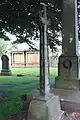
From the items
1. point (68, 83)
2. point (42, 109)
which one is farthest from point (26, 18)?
point (42, 109)

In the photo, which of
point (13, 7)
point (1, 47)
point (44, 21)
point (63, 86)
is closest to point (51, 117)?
point (44, 21)

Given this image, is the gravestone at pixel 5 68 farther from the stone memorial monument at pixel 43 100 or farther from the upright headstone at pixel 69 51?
the stone memorial monument at pixel 43 100

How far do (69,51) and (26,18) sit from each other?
178cm

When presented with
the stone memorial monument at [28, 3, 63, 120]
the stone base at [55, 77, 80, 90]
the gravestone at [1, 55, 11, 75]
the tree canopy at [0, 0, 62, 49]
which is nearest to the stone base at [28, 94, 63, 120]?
the stone memorial monument at [28, 3, 63, 120]

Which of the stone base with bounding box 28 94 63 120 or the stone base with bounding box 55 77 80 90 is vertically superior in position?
the stone base with bounding box 55 77 80 90

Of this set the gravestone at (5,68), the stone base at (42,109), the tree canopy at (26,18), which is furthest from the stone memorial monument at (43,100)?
the gravestone at (5,68)

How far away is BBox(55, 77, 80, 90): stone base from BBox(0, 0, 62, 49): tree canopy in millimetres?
1366

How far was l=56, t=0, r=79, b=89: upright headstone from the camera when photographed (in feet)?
24.0

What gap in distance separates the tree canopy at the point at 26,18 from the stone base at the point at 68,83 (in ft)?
4.48

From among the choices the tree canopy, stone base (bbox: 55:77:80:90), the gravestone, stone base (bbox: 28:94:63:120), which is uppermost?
the tree canopy

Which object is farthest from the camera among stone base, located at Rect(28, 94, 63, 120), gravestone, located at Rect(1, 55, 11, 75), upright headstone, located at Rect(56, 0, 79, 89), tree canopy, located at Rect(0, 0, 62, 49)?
gravestone, located at Rect(1, 55, 11, 75)

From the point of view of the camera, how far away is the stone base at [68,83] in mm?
7203

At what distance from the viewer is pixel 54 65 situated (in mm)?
23734

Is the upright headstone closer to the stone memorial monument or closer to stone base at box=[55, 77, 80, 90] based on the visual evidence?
stone base at box=[55, 77, 80, 90]
